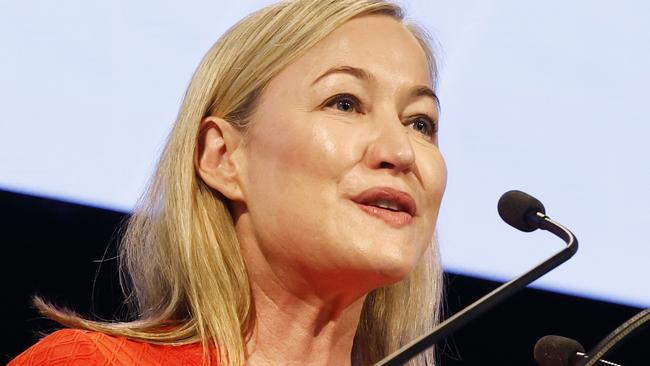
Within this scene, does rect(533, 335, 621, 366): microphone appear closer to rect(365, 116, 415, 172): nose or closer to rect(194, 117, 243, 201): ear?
rect(365, 116, 415, 172): nose

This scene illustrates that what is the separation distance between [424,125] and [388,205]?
0.28 metres

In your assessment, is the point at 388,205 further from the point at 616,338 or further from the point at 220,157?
the point at 616,338

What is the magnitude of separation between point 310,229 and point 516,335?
1.48 meters

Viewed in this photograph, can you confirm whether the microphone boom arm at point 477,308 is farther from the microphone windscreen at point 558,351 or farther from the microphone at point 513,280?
the microphone windscreen at point 558,351

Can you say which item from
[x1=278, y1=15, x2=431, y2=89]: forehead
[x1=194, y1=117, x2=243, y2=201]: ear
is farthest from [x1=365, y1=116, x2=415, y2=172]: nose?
[x1=194, y1=117, x2=243, y2=201]: ear

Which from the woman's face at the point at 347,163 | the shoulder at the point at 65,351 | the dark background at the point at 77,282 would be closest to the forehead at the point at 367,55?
the woman's face at the point at 347,163

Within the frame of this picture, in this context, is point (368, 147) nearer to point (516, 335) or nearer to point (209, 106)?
point (209, 106)

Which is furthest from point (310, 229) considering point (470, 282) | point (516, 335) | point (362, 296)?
point (516, 335)

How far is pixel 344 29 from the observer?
1.97 meters

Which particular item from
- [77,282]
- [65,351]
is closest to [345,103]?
[65,351]

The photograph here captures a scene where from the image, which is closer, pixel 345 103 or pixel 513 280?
pixel 513 280

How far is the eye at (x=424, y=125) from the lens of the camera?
1975mm

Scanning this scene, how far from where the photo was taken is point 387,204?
179cm

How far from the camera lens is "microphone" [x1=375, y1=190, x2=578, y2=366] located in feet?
4.64
